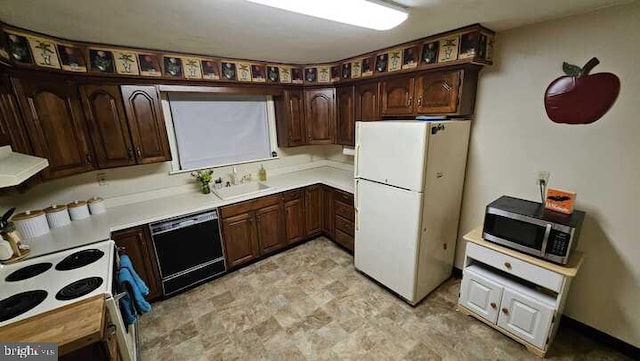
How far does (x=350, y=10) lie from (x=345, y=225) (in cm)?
228

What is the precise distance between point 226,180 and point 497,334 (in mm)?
3113

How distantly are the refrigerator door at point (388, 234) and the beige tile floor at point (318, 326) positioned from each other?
0.21m

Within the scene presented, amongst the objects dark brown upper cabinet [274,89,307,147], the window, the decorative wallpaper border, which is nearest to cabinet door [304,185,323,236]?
dark brown upper cabinet [274,89,307,147]

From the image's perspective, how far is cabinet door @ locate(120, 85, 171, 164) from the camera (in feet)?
7.39

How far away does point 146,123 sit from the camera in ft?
7.72

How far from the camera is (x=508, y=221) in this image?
6.13 feet

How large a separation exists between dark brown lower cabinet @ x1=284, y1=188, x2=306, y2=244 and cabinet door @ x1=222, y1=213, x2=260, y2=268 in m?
0.45

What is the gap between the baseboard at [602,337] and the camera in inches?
70.8

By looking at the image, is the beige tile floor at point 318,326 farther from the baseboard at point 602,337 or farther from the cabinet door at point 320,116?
the cabinet door at point 320,116

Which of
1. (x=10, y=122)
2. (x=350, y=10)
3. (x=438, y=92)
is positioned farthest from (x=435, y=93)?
(x=10, y=122)

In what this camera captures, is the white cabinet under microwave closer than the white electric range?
No

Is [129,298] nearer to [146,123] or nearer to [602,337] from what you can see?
[146,123]

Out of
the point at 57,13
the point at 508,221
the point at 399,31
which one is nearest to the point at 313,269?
the point at 508,221

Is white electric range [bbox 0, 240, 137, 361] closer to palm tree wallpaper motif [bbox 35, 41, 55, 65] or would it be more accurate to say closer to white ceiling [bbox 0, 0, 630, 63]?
palm tree wallpaper motif [bbox 35, 41, 55, 65]
